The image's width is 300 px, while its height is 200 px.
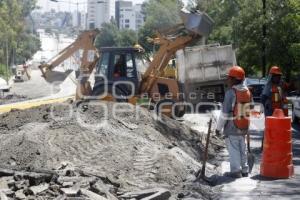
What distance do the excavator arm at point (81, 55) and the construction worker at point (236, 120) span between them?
11.6m

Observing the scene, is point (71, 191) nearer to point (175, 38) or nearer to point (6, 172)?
point (6, 172)

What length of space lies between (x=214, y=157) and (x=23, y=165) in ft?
15.2

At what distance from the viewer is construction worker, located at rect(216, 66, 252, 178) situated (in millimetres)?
10883

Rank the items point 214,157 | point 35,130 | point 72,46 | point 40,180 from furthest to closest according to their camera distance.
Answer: point 72,46
point 214,157
point 35,130
point 40,180

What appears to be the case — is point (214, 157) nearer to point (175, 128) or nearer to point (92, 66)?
point (175, 128)

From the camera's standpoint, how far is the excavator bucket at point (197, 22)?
786 inches

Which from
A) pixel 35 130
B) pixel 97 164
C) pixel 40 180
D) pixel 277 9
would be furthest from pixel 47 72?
pixel 277 9

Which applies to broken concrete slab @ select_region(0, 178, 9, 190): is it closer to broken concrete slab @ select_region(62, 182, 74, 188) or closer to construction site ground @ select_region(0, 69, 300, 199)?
construction site ground @ select_region(0, 69, 300, 199)

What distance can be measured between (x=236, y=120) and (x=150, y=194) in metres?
2.89

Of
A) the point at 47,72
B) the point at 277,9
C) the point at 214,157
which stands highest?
the point at 277,9

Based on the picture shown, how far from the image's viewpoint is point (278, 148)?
10672mm

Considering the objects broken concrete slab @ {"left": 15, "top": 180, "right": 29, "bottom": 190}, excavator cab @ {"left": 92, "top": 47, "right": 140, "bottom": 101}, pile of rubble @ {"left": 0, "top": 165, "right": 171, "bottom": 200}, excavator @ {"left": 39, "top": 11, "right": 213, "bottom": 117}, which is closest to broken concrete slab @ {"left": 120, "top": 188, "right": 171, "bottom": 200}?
pile of rubble @ {"left": 0, "top": 165, "right": 171, "bottom": 200}

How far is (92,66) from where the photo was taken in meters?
22.5

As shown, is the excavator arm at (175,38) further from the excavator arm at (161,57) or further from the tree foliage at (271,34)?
the tree foliage at (271,34)
